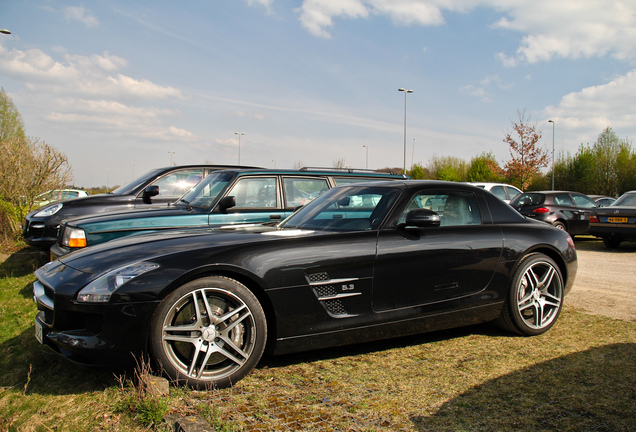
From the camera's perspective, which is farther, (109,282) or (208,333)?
(208,333)

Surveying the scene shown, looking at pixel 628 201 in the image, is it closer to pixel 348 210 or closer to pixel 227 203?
pixel 227 203

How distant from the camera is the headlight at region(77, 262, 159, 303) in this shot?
9.61ft

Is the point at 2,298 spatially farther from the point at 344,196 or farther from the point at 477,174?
→ the point at 477,174

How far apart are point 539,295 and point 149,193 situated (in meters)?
5.73

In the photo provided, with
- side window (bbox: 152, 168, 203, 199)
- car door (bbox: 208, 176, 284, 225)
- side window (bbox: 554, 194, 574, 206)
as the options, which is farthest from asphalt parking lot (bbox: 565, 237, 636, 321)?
side window (bbox: 152, 168, 203, 199)

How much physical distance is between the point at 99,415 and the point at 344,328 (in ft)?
5.42

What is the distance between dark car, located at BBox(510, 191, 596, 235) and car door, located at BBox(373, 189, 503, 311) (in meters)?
10.3

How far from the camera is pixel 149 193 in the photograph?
24.7 feet

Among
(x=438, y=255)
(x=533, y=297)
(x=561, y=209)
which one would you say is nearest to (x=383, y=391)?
(x=438, y=255)

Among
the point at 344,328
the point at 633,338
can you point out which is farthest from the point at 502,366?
the point at 633,338

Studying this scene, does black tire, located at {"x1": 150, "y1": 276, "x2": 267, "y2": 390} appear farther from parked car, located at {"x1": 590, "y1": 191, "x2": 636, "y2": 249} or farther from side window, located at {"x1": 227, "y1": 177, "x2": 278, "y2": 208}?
parked car, located at {"x1": 590, "y1": 191, "x2": 636, "y2": 249}

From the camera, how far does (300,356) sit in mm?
3799

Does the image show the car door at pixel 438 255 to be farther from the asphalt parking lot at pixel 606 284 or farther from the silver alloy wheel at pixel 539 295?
the asphalt parking lot at pixel 606 284

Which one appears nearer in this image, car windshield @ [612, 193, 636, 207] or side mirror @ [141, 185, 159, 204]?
side mirror @ [141, 185, 159, 204]
